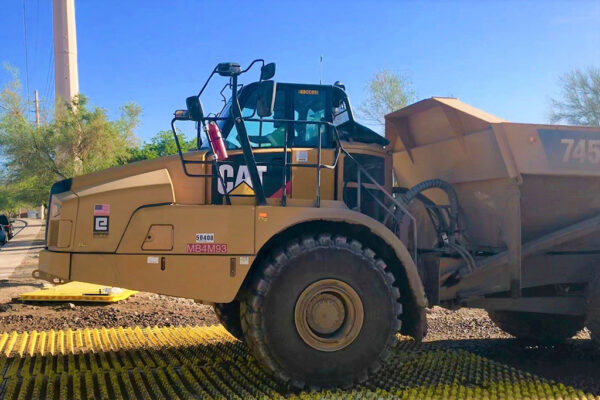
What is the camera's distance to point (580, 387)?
4785 mm

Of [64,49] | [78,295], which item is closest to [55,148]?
[78,295]

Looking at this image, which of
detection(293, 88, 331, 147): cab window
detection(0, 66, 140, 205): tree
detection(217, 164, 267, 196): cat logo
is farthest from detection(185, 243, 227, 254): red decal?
detection(0, 66, 140, 205): tree

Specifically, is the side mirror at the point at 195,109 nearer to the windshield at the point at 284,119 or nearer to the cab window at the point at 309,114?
the windshield at the point at 284,119

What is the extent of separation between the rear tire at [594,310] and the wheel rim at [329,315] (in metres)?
2.54

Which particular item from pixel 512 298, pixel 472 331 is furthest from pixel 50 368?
pixel 472 331

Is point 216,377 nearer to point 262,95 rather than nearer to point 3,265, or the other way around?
point 262,95

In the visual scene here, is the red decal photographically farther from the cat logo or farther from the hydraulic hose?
the hydraulic hose

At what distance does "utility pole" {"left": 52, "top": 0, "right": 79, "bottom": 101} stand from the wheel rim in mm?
34772

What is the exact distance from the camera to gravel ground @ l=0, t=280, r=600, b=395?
5.55 meters

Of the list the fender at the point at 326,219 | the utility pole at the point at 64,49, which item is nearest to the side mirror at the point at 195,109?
the fender at the point at 326,219

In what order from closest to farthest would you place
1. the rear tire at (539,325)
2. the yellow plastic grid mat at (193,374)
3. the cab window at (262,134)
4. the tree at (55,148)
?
the yellow plastic grid mat at (193,374)
the cab window at (262,134)
the rear tire at (539,325)
the tree at (55,148)

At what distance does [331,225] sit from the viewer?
4574 mm

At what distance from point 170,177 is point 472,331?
5.02m

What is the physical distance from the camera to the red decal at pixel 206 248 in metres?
4.16
